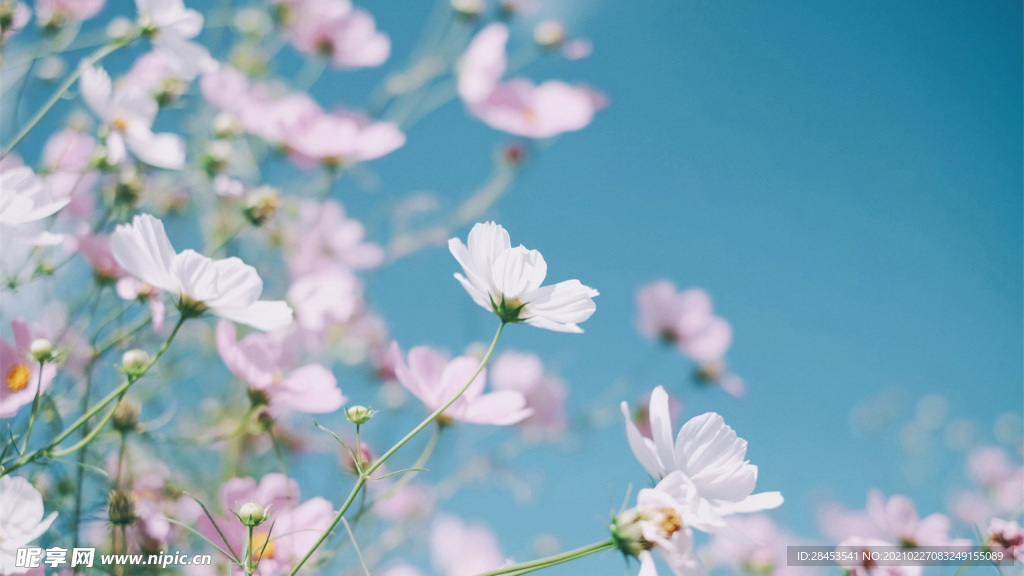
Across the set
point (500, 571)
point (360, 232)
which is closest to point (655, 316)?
point (360, 232)

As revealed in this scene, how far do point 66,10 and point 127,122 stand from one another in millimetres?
203

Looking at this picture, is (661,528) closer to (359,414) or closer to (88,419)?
(359,414)

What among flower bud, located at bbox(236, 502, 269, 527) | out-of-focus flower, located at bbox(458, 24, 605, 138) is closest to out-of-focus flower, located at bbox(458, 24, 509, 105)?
out-of-focus flower, located at bbox(458, 24, 605, 138)

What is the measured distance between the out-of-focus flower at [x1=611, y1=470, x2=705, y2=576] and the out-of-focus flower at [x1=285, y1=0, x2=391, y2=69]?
0.73 meters

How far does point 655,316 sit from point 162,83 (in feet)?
2.32

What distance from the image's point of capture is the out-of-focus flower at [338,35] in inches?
34.6

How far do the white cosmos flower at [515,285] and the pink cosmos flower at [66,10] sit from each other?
54cm

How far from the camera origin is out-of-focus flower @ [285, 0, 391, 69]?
0.88m

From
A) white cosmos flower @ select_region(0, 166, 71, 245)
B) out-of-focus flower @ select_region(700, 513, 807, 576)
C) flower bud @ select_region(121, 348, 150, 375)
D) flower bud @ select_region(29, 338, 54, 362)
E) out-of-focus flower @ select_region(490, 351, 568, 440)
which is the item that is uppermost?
white cosmos flower @ select_region(0, 166, 71, 245)

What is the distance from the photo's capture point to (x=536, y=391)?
0.93m

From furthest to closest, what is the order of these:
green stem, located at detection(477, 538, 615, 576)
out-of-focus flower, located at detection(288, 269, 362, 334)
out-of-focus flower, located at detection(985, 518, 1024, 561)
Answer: out-of-focus flower, located at detection(288, 269, 362, 334), out-of-focus flower, located at detection(985, 518, 1024, 561), green stem, located at detection(477, 538, 615, 576)

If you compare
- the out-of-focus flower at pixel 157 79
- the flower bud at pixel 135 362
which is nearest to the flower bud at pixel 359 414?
the flower bud at pixel 135 362

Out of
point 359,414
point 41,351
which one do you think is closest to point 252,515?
point 359,414

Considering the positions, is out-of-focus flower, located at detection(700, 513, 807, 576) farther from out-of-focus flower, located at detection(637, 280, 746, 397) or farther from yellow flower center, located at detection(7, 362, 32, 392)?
yellow flower center, located at detection(7, 362, 32, 392)
